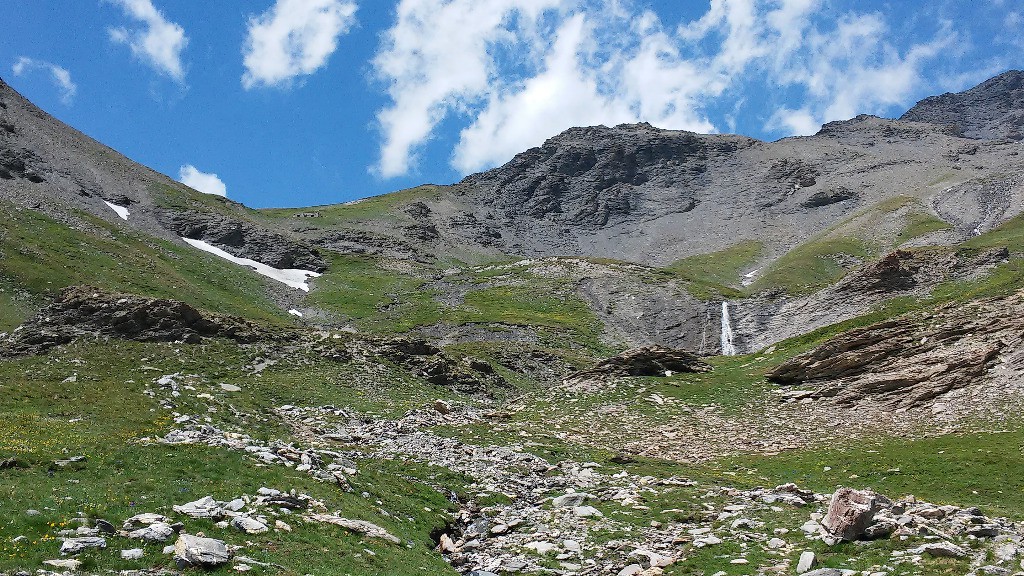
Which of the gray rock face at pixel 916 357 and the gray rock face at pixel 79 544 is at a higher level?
the gray rock face at pixel 916 357

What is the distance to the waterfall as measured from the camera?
82312 mm

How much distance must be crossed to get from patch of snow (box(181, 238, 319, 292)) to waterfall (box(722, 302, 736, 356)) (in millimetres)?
72203

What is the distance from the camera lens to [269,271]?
4793 inches

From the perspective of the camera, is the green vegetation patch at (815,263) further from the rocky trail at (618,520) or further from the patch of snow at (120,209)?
the patch of snow at (120,209)

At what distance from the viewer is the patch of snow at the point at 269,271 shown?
4651 inches

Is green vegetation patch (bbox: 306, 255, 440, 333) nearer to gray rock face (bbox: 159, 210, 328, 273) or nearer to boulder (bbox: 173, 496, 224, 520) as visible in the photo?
gray rock face (bbox: 159, 210, 328, 273)

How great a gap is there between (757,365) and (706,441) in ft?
66.4

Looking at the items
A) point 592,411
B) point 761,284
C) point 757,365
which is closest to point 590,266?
point 761,284

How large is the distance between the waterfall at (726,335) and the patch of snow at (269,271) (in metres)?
72.2

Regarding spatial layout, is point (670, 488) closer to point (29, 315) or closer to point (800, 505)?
point (800, 505)

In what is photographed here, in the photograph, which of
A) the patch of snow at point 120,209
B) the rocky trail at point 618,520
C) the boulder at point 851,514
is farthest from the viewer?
the patch of snow at point 120,209

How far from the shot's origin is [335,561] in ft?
A: 52.6

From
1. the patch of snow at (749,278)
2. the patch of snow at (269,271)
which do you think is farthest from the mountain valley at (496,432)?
the patch of snow at (749,278)

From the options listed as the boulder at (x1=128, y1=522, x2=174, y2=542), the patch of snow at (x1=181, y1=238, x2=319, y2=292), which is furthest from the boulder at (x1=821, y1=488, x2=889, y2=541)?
the patch of snow at (x1=181, y1=238, x2=319, y2=292)
